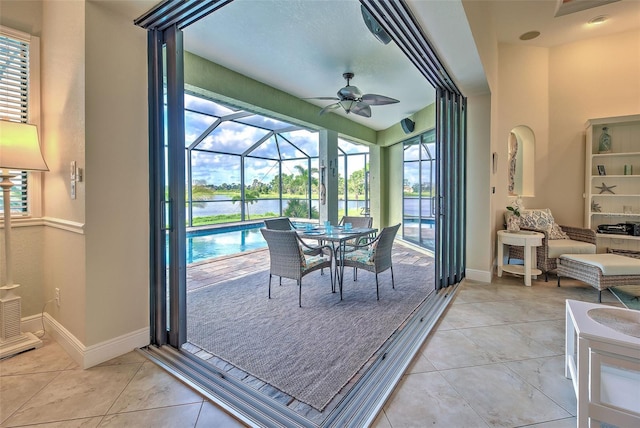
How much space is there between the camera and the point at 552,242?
4082mm

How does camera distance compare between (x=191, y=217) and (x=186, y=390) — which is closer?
(x=186, y=390)

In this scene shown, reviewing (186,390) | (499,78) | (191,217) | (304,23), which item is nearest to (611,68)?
(499,78)

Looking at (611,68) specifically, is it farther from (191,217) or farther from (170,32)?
(191,217)

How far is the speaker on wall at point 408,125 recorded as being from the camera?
21.4 feet

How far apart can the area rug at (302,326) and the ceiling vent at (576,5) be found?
3.86m

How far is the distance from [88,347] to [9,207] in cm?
118

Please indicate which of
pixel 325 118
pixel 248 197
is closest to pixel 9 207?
pixel 325 118

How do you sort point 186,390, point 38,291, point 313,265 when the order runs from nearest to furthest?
point 186,390, point 38,291, point 313,265

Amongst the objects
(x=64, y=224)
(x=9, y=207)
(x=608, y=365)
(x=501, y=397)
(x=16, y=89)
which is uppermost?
(x=16, y=89)

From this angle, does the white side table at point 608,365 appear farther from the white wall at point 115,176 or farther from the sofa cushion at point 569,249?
the sofa cushion at point 569,249

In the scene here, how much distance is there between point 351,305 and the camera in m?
3.21

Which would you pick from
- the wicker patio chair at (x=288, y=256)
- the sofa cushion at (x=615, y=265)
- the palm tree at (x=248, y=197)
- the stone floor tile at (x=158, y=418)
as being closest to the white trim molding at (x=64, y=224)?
the stone floor tile at (x=158, y=418)

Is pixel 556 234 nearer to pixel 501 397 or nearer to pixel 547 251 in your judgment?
pixel 547 251

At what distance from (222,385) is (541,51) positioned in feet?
20.1
